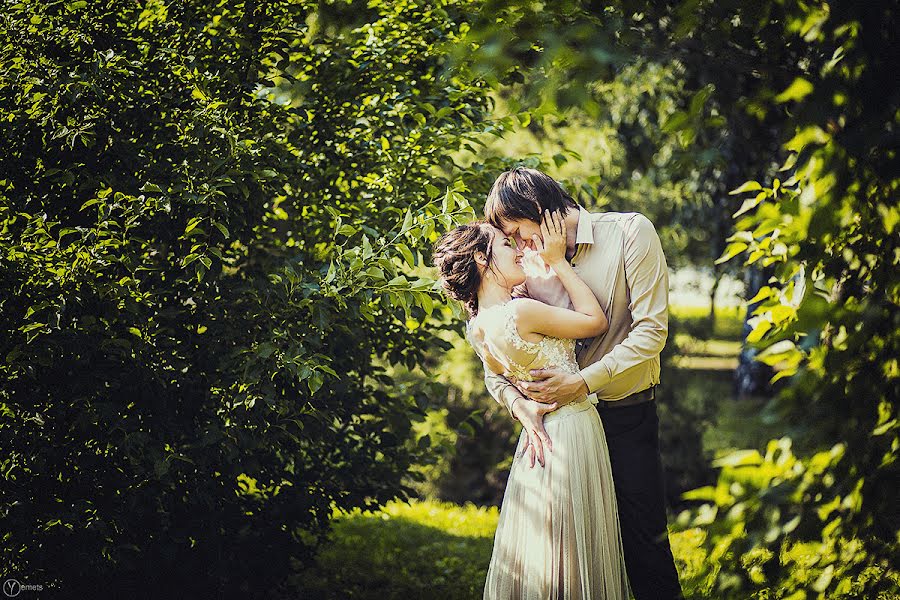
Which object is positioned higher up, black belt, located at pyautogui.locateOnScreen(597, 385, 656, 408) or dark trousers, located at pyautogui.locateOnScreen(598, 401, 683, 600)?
black belt, located at pyautogui.locateOnScreen(597, 385, 656, 408)

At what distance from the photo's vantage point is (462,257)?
124 inches

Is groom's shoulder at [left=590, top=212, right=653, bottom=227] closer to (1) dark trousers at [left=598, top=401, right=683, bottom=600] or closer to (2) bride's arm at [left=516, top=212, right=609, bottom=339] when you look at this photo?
(2) bride's arm at [left=516, top=212, right=609, bottom=339]

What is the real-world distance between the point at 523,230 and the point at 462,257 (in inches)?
11.0

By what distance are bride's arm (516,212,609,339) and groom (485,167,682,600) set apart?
73 mm

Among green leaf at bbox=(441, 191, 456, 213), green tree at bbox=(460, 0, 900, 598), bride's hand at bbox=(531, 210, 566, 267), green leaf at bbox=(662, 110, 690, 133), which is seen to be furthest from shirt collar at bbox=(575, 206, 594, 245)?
green leaf at bbox=(662, 110, 690, 133)

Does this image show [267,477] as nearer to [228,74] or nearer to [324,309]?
[324,309]

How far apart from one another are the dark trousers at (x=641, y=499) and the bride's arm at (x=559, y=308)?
44 cm

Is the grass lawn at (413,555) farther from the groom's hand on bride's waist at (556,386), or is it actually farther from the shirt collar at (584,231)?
the groom's hand on bride's waist at (556,386)

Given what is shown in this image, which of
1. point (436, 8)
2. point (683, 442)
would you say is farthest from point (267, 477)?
point (683, 442)

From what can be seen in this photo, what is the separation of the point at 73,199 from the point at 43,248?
59 centimetres

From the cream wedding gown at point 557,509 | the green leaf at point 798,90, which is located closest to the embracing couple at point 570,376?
the cream wedding gown at point 557,509

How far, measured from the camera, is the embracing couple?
298 cm

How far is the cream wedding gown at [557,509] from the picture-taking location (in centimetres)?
293

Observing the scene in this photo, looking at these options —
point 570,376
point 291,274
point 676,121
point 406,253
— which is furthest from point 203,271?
point 676,121
